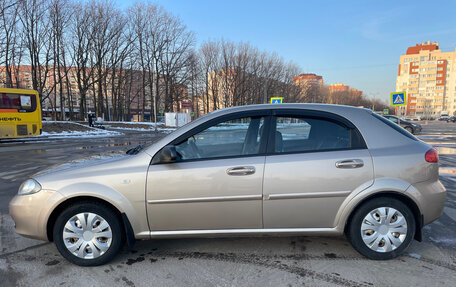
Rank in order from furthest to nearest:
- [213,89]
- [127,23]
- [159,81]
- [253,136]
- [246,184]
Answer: [213,89]
[159,81]
[127,23]
[253,136]
[246,184]

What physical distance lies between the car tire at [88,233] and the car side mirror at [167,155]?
73 centimetres

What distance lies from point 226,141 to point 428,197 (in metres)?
2.25

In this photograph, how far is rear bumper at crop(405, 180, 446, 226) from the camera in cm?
283

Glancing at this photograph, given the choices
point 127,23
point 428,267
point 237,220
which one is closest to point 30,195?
point 237,220

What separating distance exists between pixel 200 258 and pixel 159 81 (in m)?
46.2

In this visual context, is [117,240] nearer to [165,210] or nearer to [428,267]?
[165,210]

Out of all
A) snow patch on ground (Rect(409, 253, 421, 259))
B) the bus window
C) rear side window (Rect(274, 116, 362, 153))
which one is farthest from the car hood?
the bus window

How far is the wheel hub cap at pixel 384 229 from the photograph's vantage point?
2.83 meters

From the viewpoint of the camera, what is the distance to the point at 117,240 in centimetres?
281

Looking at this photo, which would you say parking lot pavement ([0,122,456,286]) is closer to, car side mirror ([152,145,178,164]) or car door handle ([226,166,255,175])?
car door handle ([226,166,255,175])

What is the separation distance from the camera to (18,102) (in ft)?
56.3

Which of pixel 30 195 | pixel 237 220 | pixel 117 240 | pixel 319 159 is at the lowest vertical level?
pixel 117 240

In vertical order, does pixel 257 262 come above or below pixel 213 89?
below

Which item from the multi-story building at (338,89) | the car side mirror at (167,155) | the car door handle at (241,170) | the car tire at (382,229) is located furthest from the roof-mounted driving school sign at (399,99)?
the multi-story building at (338,89)
